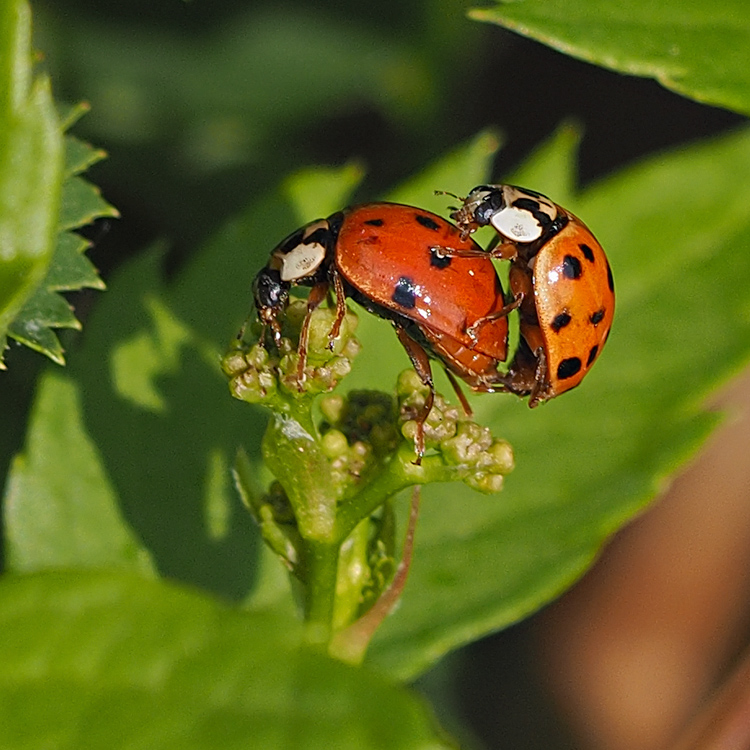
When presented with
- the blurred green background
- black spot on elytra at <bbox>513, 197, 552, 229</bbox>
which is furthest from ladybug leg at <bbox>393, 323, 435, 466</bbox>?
the blurred green background

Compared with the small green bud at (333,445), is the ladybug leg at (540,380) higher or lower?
lower

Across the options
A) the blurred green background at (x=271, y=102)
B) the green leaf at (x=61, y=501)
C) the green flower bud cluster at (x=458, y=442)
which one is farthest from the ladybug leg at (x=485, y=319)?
the blurred green background at (x=271, y=102)

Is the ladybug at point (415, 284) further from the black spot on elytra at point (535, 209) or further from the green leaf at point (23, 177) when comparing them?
the green leaf at point (23, 177)

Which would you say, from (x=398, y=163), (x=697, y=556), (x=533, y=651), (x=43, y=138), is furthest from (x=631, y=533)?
(x=43, y=138)

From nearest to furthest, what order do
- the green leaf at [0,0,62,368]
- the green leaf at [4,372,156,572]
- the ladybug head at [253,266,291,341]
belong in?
the green leaf at [0,0,62,368]
the ladybug head at [253,266,291,341]
the green leaf at [4,372,156,572]

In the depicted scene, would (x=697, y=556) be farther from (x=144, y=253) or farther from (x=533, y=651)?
(x=144, y=253)

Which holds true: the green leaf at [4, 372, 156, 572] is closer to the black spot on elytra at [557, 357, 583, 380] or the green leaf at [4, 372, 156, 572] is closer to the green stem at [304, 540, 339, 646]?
the green stem at [304, 540, 339, 646]
